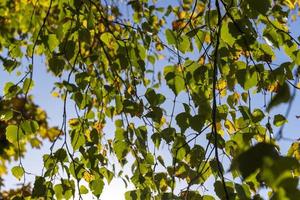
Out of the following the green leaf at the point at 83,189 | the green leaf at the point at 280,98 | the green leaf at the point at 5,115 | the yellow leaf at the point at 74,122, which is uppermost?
the yellow leaf at the point at 74,122

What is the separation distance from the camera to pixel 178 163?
2.16 metres

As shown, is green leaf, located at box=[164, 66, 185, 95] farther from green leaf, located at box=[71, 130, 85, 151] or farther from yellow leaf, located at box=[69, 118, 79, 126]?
yellow leaf, located at box=[69, 118, 79, 126]

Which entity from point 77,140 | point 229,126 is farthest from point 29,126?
point 229,126

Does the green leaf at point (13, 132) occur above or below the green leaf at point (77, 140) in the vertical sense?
above

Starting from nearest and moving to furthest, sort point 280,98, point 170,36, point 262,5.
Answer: point 280,98
point 262,5
point 170,36

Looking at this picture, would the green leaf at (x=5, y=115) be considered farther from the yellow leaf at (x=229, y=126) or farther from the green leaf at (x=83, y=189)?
the yellow leaf at (x=229, y=126)

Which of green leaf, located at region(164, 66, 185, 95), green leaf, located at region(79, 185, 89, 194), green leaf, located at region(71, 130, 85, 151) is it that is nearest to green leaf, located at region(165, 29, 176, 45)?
green leaf, located at region(164, 66, 185, 95)

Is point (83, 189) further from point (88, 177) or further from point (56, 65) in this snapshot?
point (56, 65)

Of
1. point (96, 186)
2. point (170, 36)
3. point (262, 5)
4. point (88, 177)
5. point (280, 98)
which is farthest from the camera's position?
point (88, 177)

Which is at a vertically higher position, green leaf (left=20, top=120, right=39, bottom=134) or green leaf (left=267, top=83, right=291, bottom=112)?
green leaf (left=20, top=120, right=39, bottom=134)

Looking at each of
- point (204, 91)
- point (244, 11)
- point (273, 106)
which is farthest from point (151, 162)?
point (273, 106)

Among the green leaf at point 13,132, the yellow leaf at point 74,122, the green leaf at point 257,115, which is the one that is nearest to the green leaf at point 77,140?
the yellow leaf at point 74,122

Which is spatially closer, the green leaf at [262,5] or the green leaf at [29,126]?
the green leaf at [262,5]

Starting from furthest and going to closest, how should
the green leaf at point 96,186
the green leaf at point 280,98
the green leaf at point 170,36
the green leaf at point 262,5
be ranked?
the green leaf at point 96,186 → the green leaf at point 170,36 → the green leaf at point 262,5 → the green leaf at point 280,98
